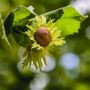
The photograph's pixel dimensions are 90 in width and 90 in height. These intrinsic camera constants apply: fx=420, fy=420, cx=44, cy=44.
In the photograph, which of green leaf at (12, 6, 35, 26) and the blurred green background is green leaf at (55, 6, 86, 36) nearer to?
green leaf at (12, 6, 35, 26)

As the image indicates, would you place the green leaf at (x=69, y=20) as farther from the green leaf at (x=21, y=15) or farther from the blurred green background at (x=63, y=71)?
the blurred green background at (x=63, y=71)

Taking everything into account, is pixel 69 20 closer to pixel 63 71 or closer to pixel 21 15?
pixel 21 15

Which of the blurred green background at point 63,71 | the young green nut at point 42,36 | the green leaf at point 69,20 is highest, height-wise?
the blurred green background at point 63,71

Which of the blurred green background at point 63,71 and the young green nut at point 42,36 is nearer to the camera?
the young green nut at point 42,36

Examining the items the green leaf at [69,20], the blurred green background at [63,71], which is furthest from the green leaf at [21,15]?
the blurred green background at [63,71]

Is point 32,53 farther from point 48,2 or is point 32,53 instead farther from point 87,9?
point 87,9

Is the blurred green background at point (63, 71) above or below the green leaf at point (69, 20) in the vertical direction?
above

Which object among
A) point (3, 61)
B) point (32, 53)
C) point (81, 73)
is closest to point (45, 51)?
point (32, 53)
